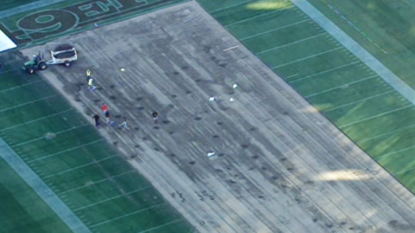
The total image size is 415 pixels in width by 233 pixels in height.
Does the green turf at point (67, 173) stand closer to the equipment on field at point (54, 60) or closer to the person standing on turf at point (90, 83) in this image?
the equipment on field at point (54, 60)

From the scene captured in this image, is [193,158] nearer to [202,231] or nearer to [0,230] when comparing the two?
[202,231]

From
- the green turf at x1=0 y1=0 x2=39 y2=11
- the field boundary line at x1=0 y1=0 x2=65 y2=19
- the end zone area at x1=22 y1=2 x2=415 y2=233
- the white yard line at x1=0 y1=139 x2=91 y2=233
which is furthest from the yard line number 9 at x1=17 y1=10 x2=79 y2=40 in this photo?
the white yard line at x1=0 y1=139 x2=91 y2=233

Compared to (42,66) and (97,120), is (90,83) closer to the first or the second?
(42,66)

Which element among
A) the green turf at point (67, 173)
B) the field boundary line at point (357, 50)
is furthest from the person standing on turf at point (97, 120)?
the field boundary line at point (357, 50)

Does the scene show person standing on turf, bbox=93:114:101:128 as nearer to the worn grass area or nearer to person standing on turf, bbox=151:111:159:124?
person standing on turf, bbox=151:111:159:124

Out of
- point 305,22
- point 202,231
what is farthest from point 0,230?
point 305,22

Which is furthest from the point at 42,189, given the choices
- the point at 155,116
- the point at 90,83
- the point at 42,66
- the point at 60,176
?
the point at 42,66

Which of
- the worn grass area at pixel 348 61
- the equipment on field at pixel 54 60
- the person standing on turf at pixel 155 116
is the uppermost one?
the equipment on field at pixel 54 60
